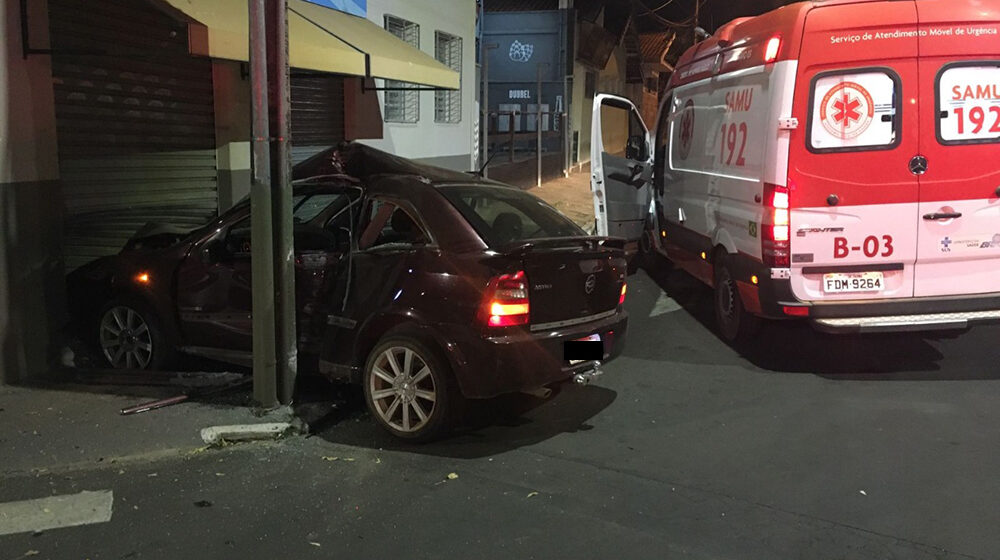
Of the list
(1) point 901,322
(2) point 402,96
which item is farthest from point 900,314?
(2) point 402,96

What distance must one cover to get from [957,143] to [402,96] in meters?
9.20

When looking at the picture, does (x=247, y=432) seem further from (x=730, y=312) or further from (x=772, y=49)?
(x=772, y=49)

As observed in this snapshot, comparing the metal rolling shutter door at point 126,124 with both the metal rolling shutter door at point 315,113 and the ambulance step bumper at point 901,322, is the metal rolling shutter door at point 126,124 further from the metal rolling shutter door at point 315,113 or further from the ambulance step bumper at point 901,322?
the ambulance step bumper at point 901,322

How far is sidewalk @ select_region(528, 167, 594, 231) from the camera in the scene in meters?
16.1

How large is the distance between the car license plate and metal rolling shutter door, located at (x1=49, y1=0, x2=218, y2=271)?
427 cm

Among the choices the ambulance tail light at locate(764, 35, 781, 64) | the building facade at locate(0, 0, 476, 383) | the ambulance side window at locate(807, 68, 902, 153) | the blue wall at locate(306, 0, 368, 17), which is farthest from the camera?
the blue wall at locate(306, 0, 368, 17)

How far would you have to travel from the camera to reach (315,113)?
36.9 feet

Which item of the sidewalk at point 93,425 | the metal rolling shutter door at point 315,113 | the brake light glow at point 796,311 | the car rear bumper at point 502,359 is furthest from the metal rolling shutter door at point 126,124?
the brake light glow at point 796,311

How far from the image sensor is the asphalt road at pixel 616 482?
372 cm

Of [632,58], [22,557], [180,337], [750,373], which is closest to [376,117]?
[180,337]

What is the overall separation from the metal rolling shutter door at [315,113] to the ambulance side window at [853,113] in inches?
248

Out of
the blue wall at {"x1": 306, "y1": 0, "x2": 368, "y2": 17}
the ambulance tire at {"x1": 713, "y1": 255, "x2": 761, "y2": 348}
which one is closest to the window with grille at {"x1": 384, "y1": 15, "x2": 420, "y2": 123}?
the blue wall at {"x1": 306, "y1": 0, "x2": 368, "y2": 17}

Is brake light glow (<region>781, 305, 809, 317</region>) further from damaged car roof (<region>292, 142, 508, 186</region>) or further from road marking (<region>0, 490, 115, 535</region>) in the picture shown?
road marking (<region>0, 490, 115, 535</region>)

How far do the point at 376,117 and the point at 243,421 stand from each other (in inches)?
308
